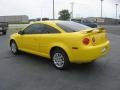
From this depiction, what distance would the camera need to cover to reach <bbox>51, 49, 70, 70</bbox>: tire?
7.88 m

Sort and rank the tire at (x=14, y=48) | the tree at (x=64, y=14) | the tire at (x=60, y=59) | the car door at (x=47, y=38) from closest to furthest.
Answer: the tire at (x=60, y=59) → the car door at (x=47, y=38) → the tire at (x=14, y=48) → the tree at (x=64, y=14)

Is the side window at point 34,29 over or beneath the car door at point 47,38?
over

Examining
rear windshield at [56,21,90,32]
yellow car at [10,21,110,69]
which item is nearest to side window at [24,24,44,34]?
yellow car at [10,21,110,69]

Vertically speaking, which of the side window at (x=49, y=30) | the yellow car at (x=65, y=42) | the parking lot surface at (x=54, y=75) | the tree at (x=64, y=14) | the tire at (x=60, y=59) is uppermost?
the tree at (x=64, y=14)

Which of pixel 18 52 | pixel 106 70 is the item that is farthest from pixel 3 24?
pixel 106 70

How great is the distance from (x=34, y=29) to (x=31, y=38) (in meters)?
0.37

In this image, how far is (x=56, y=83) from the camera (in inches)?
264

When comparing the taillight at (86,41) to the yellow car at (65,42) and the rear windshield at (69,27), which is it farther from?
the rear windshield at (69,27)

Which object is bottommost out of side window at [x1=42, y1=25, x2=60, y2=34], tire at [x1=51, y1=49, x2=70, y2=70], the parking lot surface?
the parking lot surface

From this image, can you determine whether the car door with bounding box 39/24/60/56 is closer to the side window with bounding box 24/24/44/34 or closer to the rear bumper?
the side window with bounding box 24/24/44/34

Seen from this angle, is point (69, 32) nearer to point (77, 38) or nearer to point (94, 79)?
point (77, 38)

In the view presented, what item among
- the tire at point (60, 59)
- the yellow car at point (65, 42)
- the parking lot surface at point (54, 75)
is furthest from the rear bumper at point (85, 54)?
the parking lot surface at point (54, 75)

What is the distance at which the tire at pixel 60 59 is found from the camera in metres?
7.88

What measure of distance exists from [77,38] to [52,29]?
1331 millimetres
